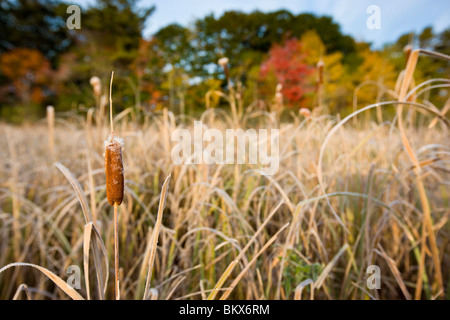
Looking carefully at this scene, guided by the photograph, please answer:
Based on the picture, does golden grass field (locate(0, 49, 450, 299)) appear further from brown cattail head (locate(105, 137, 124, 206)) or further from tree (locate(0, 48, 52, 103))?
tree (locate(0, 48, 52, 103))

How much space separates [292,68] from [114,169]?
7427mm

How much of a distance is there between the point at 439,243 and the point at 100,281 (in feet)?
3.28

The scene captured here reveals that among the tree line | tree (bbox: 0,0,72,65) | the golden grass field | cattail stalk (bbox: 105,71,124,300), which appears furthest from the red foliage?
tree (bbox: 0,0,72,65)

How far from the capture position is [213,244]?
699mm

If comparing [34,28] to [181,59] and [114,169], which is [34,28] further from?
[114,169]

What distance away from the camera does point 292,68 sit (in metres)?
7.04

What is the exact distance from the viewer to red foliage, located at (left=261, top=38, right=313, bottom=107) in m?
6.42

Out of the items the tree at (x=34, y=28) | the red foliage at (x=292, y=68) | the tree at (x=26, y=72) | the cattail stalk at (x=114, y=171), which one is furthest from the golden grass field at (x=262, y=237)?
the tree at (x=34, y=28)

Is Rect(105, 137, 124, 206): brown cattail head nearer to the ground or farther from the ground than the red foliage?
nearer to the ground

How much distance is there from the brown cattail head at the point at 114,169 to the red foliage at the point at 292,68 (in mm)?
6352

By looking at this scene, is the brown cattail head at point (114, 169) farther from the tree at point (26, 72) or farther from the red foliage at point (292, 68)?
the tree at point (26, 72)

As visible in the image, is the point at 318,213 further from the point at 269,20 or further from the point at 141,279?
the point at 269,20

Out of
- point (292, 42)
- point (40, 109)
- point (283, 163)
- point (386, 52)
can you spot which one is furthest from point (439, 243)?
point (40, 109)

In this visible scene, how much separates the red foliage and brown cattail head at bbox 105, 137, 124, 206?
20.8ft
